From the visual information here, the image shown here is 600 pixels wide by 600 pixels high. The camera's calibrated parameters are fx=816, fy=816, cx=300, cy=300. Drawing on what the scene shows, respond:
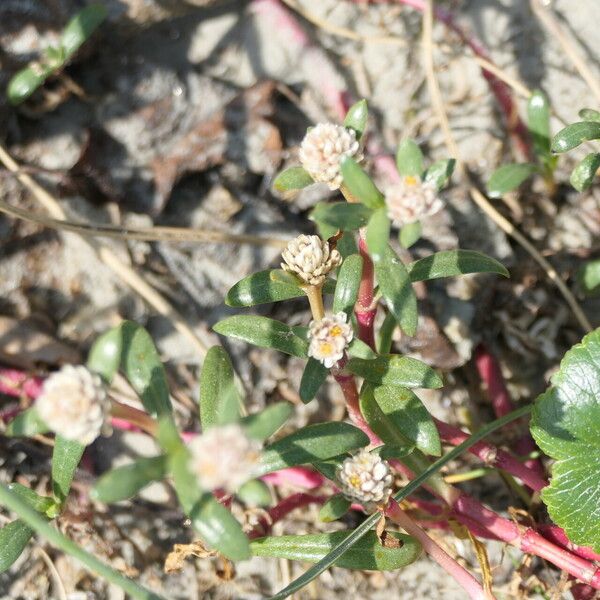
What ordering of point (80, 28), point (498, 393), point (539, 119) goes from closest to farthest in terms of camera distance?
point (80, 28), point (539, 119), point (498, 393)

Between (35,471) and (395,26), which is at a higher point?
(395,26)

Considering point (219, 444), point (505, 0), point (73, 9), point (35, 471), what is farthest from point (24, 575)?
point (505, 0)

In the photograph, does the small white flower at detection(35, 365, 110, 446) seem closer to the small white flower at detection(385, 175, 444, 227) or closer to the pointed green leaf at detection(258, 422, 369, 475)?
the pointed green leaf at detection(258, 422, 369, 475)

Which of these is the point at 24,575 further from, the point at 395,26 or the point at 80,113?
the point at 395,26

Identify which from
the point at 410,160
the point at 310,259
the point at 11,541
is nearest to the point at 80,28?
the point at 310,259

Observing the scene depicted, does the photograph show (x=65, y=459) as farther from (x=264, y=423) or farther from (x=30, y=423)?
(x=264, y=423)
